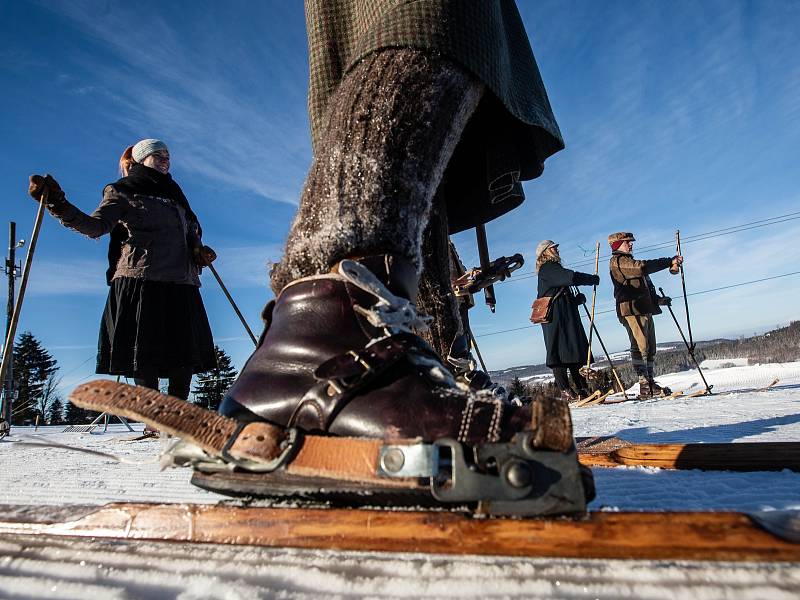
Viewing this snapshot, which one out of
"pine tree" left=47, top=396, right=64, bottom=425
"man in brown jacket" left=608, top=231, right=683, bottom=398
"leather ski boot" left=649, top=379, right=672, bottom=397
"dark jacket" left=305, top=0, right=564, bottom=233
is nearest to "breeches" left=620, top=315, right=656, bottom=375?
"man in brown jacket" left=608, top=231, right=683, bottom=398

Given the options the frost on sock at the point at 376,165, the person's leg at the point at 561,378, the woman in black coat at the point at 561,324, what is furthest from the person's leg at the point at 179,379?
the person's leg at the point at 561,378

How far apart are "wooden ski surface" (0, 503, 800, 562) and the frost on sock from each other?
0.38 metres

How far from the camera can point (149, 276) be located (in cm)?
292

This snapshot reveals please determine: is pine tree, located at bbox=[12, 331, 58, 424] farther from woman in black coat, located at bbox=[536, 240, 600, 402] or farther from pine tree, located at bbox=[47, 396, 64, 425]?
woman in black coat, located at bbox=[536, 240, 600, 402]

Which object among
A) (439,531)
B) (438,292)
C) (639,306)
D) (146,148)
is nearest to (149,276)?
(146,148)

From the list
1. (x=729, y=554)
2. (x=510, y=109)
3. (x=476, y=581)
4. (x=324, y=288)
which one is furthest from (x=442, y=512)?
(x=510, y=109)

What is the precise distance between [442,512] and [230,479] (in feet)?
0.89

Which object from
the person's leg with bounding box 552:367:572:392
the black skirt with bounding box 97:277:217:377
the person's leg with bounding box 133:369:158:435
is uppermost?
the black skirt with bounding box 97:277:217:377

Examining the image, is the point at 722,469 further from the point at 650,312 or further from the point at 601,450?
the point at 650,312

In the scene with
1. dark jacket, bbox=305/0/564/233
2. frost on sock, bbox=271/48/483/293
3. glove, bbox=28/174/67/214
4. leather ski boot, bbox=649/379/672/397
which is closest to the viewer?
frost on sock, bbox=271/48/483/293

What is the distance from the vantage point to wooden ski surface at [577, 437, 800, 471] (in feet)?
2.98

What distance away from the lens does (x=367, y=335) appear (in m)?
0.67

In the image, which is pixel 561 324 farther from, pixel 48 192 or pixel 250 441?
pixel 250 441

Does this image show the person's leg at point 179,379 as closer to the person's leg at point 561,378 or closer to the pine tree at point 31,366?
the person's leg at point 561,378
